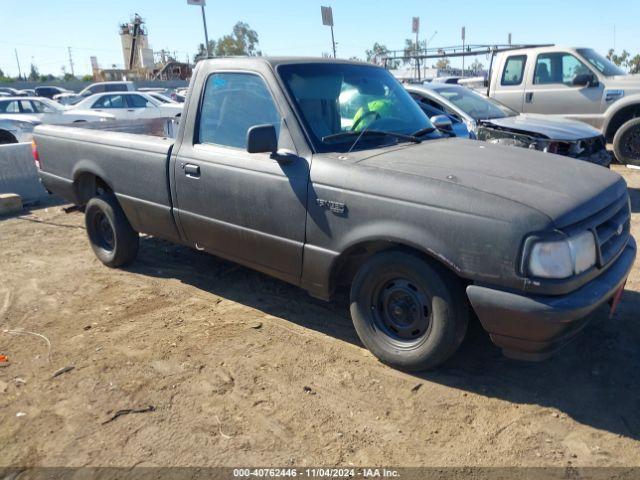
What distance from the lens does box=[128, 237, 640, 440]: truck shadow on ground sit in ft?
9.67

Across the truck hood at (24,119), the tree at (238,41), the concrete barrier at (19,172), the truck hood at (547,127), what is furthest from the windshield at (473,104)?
the tree at (238,41)

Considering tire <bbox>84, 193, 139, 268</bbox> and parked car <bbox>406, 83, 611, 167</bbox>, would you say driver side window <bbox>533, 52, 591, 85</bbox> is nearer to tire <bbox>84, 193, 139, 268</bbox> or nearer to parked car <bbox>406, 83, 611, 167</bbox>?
parked car <bbox>406, 83, 611, 167</bbox>

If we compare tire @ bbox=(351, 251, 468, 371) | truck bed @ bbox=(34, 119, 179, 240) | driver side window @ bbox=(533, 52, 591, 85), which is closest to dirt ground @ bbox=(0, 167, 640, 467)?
tire @ bbox=(351, 251, 468, 371)

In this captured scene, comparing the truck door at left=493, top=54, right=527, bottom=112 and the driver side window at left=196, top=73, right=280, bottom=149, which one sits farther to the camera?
the truck door at left=493, top=54, right=527, bottom=112

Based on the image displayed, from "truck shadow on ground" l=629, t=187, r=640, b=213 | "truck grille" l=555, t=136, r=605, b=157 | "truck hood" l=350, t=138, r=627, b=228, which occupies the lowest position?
"truck shadow on ground" l=629, t=187, r=640, b=213

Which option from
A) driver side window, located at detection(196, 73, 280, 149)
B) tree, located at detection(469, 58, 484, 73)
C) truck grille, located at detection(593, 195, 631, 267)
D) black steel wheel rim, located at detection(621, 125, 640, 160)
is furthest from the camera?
tree, located at detection(469, 58, 484, 73)

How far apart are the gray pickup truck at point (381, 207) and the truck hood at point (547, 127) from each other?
3.45 m

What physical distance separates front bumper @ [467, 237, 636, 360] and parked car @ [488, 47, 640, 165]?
24.7 feet

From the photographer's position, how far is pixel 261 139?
336cm

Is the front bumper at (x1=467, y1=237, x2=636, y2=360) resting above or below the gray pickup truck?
below

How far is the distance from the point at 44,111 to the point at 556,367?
1411 cm

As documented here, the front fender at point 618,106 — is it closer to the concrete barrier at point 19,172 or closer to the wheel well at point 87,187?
the wheel well at point 87,187

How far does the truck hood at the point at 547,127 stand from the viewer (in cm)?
699

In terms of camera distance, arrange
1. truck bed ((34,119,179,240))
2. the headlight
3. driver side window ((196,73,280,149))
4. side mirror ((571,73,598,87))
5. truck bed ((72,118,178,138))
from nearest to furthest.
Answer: the headlight
driver side window ((196,73,280,149))
truck bed ((34,119,179,240))
truck bed ((72,118,178,138))
side mirror ((571,73,598,87))
